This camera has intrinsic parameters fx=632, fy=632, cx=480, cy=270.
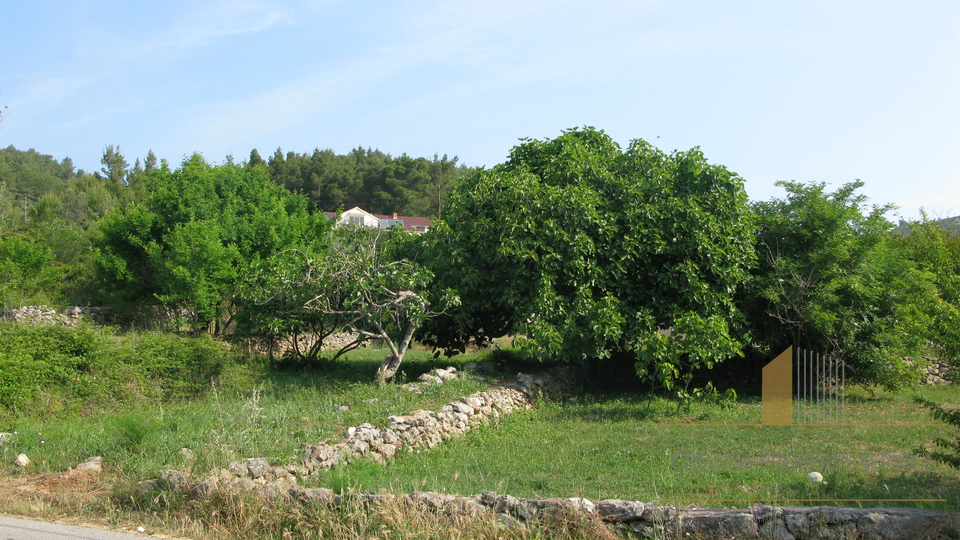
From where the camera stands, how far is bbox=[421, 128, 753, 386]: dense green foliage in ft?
38.0

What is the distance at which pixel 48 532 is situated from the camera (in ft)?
18.8

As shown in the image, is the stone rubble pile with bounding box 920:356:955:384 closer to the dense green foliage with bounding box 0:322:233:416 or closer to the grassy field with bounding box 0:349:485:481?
the grassy field with bounding box 0:349:485:481

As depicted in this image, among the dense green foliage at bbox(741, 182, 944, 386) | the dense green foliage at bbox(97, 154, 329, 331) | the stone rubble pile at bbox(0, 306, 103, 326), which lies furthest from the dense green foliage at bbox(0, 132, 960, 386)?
the stone rubble pile at bbox(0, 306, 103, 326)

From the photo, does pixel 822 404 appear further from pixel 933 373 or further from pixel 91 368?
pixel 91 368

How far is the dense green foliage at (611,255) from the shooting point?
1157 cm

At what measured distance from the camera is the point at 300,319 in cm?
1388

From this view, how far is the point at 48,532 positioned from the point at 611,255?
9.62 metres

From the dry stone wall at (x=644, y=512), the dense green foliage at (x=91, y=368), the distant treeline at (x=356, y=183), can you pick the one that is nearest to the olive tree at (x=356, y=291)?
the dense green foliage at (x=91, y=368)

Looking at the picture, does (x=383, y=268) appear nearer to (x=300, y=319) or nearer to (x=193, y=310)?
(x=300, y=319)

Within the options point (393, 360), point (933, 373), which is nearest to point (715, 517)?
point (393, 360)

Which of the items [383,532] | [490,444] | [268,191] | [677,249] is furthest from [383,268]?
[268,191]

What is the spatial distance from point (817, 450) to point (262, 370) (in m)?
11.2

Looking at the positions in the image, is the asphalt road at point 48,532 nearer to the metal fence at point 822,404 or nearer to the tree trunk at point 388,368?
the tree trunk at point 388,368

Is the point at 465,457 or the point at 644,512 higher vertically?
the point at 644,512
